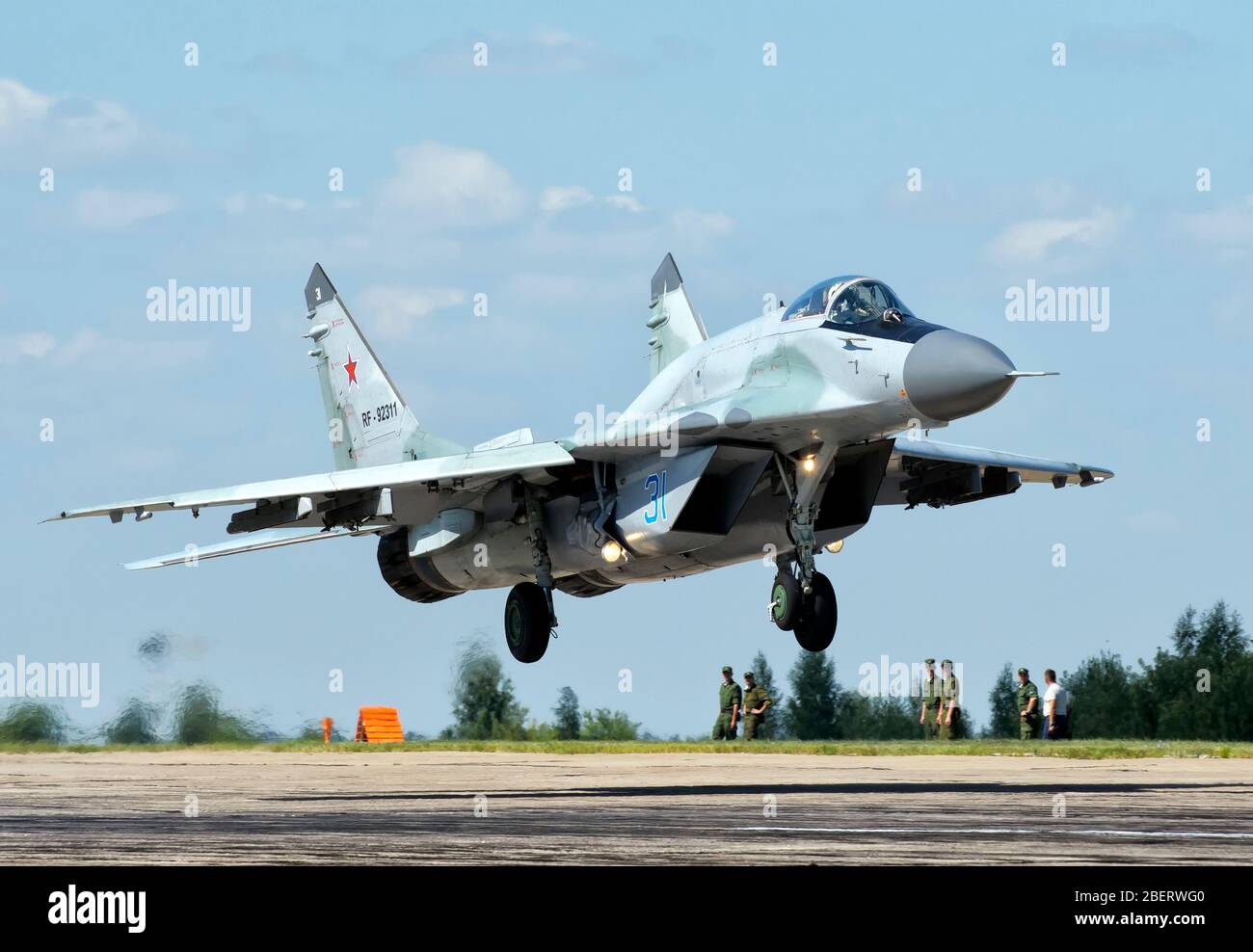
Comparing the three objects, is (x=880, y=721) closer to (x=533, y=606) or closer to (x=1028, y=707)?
(x=1028, y=707)

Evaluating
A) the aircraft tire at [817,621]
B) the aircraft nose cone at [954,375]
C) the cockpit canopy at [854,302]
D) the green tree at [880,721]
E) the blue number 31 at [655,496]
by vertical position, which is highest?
the cockpit canopy at [854,302]

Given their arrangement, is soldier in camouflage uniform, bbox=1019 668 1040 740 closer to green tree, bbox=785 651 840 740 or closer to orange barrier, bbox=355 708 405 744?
green tree, bbox=785 651 840 740

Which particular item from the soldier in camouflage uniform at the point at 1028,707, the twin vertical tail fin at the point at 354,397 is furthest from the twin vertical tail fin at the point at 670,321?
the soldier in camouflage uniform at the point at 1028,707

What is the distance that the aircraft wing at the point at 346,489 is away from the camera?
19.7m

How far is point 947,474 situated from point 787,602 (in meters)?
4.31

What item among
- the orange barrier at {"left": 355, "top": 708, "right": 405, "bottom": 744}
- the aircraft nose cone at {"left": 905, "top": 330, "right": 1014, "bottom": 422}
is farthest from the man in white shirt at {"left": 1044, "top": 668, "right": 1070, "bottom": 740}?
the orange barrier at {"left": 355, "top": 708, "right": 405, "bottom": 744}

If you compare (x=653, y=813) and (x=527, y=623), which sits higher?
(x=527, y=623)

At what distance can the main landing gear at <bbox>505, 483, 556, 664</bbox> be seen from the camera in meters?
20.3

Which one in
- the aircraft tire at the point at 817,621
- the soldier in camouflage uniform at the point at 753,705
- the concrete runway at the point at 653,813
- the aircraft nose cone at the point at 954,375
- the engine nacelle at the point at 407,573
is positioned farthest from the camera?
the soldier in camouflage uniform at the point at 753,705

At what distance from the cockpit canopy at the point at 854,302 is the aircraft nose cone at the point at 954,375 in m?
0.95

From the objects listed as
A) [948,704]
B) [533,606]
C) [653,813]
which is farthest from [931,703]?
[653,813]

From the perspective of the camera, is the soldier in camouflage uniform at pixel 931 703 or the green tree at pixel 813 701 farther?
the green tree at pixel 813 701

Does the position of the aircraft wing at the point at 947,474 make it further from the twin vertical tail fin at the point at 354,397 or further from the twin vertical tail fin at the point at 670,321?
the twin vertical tail fin at the point at 354,397

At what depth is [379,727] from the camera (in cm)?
3109
